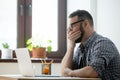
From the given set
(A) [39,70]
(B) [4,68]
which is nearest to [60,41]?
(A) [39,70]

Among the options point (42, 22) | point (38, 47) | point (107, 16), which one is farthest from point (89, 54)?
point (42, 22)

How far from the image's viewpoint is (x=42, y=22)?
3.71 m

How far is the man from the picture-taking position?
2117 millimetres

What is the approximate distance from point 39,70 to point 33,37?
411 mm

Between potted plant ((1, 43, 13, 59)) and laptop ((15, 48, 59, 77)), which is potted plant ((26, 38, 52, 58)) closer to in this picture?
potted plant ((1, 43, 13, 59))

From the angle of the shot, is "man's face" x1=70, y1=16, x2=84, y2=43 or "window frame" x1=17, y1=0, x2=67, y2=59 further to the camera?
"window frame" x1=17, y1=0, x2=67, y2=59

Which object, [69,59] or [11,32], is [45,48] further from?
[69,59]

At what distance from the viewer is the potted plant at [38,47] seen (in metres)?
3.60

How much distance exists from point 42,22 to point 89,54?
4.86 feet

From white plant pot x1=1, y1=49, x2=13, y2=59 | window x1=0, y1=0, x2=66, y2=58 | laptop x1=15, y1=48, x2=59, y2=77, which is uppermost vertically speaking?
window x1=0, y1=0, x2=66, y2=58

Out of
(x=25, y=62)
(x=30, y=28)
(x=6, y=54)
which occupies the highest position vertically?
(x=30, y=28)

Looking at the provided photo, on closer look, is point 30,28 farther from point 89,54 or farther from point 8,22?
point 89,54

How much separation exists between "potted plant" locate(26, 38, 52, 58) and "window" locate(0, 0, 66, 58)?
80 mm

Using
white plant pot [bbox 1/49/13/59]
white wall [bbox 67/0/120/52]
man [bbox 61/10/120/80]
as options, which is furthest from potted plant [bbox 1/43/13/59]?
man [bbox 61/10/120/80]
